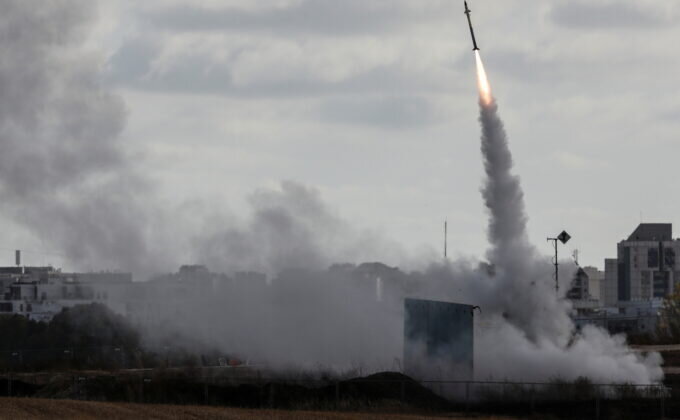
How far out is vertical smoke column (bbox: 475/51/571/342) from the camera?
84.8 m

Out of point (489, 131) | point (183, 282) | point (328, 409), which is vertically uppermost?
point (489, 131)

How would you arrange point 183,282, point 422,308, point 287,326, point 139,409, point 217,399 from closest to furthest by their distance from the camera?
point 139,409 < point 217,399 < point 422,308 < point 287,326 < point 183,282

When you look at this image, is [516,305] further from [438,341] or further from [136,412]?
[136,412]

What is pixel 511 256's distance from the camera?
85.9 meters

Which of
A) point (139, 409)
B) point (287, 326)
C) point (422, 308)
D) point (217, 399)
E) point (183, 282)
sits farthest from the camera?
point (183, 282)

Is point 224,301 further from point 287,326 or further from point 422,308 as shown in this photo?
point 422,308

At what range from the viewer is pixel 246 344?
326ft

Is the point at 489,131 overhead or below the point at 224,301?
overhead

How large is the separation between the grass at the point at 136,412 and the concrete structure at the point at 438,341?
1166cm

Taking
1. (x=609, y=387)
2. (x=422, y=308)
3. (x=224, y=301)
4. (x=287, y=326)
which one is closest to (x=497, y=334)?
(x=422, y=308)

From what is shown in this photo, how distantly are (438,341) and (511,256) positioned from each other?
23.7 feet

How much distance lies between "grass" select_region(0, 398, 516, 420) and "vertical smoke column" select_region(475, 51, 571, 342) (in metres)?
18.1

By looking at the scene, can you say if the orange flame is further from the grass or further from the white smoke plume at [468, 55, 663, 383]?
the grass

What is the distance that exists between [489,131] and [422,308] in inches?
412
